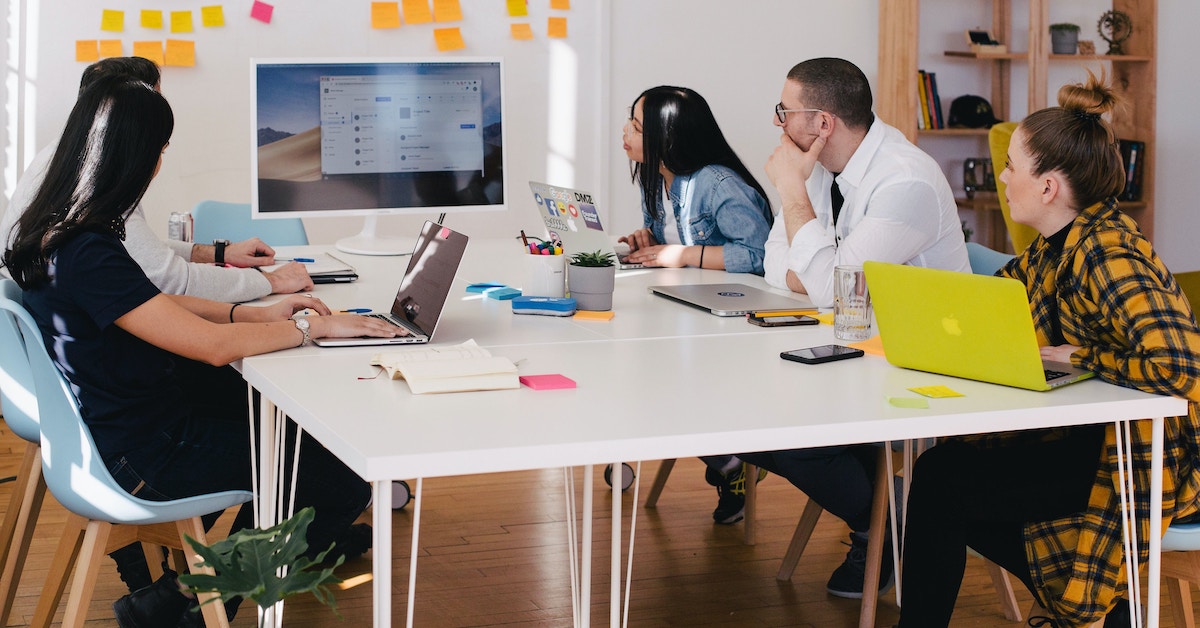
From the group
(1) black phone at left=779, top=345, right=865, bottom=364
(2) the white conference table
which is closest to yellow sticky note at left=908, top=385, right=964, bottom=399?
(2) the white conference table

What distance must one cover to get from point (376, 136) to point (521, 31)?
5.68 ft

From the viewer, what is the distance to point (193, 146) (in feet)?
14.5

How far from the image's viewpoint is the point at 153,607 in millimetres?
2080

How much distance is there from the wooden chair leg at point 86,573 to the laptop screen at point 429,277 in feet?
1.92

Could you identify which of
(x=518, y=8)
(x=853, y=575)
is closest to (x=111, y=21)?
(x=518, y=8)

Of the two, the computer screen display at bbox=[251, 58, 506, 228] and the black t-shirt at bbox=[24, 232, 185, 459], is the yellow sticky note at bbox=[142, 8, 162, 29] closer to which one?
the computer screen display at bbox=[251, 58, 506, 228]

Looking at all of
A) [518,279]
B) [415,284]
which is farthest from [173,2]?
[415,284]

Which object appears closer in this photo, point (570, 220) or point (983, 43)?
point (570, 220)

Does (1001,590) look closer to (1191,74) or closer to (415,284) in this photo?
(415,284)

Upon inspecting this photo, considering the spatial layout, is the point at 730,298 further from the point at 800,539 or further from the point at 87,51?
the point at 87,51

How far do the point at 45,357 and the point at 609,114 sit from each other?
3.43 metres

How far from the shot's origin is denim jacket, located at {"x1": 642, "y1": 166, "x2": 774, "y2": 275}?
9.70 ft

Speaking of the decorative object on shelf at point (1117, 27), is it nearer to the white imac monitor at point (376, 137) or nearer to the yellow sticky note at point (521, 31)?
the yellow sticky note at point (521, 31)

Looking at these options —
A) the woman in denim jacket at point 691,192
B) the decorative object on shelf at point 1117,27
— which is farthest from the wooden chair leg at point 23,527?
the decorative object on shelf at point 1117,27
